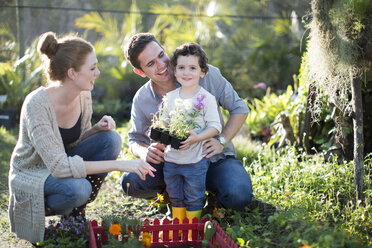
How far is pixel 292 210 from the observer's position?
273cm

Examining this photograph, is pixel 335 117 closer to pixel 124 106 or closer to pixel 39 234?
pixel 39 234

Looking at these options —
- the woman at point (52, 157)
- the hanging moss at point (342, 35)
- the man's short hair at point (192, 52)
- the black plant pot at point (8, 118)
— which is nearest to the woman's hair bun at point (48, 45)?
the woman at point (52, 157)

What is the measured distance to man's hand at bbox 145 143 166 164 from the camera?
3.09 metres

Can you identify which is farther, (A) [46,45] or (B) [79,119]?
(B) [79,119]

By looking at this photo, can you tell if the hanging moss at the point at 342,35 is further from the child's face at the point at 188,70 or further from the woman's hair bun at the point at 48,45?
the woman's hair bun at the point at 48,45

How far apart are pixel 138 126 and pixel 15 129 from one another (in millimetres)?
4432

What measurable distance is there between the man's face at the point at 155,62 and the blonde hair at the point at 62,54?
1.36 feet

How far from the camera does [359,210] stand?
2828 mm

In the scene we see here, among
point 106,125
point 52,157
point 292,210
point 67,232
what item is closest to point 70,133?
point 106,125

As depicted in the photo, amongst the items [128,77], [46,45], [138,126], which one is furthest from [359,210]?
[128,77]

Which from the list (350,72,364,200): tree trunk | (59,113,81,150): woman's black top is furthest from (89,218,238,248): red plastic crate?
(350,72,364,200): tree trunk

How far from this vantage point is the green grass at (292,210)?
2.41m

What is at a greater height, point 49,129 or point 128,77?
point 128,77

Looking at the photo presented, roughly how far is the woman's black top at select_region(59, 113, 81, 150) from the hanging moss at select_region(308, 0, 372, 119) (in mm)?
1832
